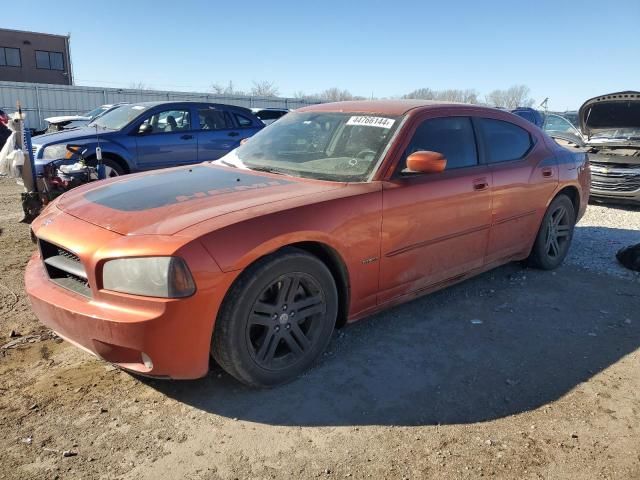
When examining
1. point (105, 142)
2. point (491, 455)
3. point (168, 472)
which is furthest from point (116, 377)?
point (105, 142)

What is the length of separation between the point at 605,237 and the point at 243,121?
6.51 m

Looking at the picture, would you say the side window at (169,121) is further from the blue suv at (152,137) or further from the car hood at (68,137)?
the car hood at (68,137)

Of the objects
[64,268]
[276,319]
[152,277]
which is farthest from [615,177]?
[64,268]

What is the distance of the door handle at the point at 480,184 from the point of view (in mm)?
3985

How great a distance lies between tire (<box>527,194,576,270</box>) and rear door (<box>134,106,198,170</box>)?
19.5 ft

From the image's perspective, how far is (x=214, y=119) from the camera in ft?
30.7

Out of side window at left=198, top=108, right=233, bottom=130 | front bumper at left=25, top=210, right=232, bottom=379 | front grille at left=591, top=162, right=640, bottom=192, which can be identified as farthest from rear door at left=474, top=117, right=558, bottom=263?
side window at left=198, top=108, right=233, bottom=130

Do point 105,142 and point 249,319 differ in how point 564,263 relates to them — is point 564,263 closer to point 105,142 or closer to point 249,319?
point 249,319

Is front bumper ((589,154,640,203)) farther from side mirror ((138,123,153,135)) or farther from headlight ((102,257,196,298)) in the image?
headlight ((102,257,196,298))

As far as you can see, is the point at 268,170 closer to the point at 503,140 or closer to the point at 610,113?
the point at 503,140

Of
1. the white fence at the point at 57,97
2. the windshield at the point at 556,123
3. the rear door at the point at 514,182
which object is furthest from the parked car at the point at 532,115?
the white fence at the point at 57,97

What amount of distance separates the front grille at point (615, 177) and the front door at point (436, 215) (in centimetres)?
538

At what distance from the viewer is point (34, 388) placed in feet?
9.48

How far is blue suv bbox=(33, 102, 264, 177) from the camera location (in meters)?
7.67
